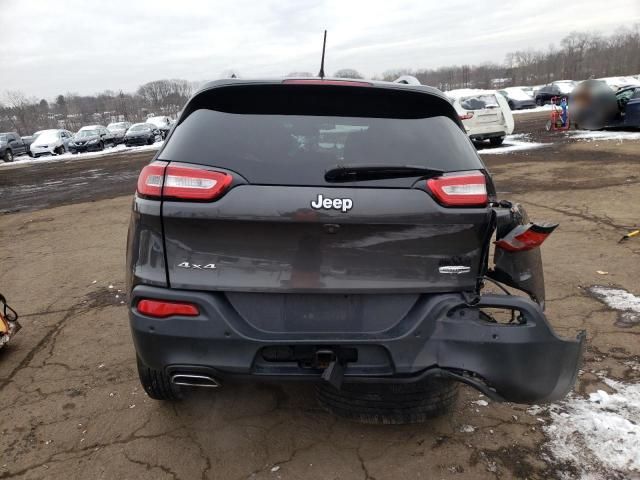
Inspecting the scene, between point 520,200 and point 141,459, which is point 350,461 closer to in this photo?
point 141,459

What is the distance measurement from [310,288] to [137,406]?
165 cm

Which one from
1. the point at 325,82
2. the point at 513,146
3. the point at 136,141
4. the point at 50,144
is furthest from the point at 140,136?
the point at 325,82

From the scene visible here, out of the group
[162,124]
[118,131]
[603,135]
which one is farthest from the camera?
[162,124]

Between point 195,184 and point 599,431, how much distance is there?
7.95ft

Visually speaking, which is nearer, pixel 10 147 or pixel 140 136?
pixel 10 147

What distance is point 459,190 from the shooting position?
212cm

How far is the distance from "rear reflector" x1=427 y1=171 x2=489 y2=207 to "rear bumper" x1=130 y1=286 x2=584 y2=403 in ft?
1.39

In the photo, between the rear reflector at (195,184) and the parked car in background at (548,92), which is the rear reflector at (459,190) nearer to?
the rear reflector at (195,184)

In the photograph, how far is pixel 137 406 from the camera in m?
3.03

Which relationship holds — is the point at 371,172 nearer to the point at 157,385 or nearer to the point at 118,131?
the point at 157,385

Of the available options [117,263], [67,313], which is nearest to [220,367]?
[67,313]

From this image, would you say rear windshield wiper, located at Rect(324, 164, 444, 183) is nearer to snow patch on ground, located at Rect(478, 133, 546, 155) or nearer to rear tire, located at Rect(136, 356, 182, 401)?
rear tire, located at Rect(136, 356, 182, 401)

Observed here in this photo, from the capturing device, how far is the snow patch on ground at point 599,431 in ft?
7.71

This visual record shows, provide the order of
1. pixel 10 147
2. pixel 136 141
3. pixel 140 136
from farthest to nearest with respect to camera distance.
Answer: pixel 136 141, pixel 140 136, pixel 10 147
